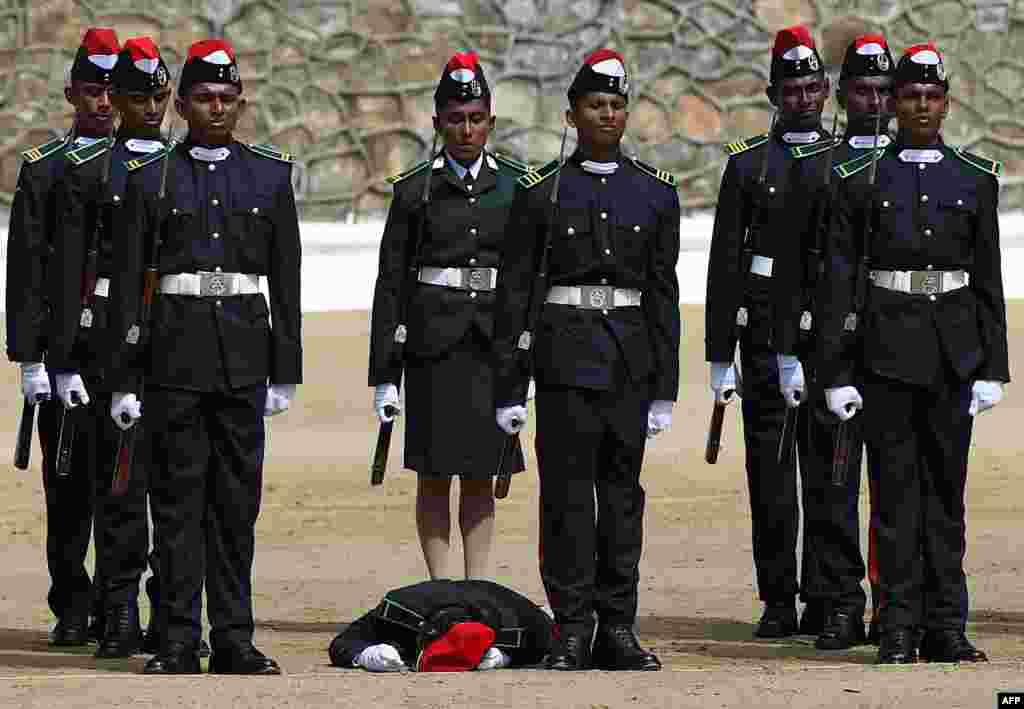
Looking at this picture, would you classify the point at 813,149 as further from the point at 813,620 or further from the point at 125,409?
the point at 125,409

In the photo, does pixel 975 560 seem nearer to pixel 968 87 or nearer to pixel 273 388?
pixel 273 388

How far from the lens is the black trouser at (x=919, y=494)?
10.3m

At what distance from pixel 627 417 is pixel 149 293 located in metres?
1.58

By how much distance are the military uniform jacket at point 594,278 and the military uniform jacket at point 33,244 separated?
184 cm

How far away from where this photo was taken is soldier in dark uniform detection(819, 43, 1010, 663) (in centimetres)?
1025

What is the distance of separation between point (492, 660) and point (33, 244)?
7.68 feet

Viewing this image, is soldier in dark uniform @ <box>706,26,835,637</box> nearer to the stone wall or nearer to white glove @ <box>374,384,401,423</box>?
white glove @ <box>374,384,401,423</box>

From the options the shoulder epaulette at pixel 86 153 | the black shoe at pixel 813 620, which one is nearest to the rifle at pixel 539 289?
the shoulder epaulette at pixel 86 153

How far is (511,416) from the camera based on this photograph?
1020 centimetres

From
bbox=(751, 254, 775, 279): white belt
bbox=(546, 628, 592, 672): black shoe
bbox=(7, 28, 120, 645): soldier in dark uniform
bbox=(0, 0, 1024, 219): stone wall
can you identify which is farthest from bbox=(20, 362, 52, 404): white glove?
bbox=(0, 0, 1024, 219): stone wall

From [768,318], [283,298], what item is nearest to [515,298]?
[283,298]

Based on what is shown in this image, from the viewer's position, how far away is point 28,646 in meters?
11.2

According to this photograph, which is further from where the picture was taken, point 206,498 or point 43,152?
point 43,152

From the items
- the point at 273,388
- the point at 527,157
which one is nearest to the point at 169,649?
the point at 273,388
